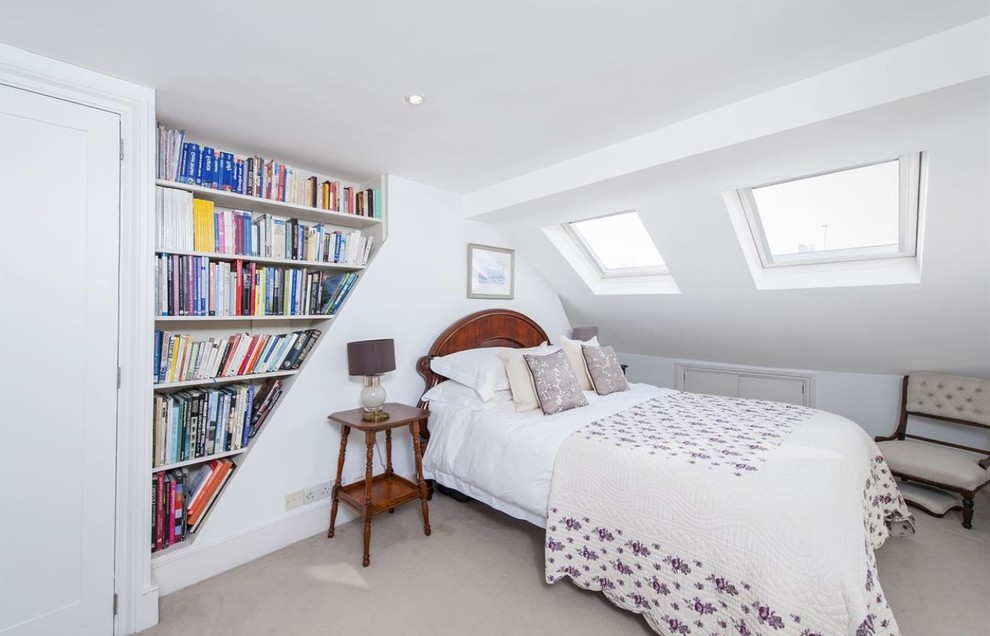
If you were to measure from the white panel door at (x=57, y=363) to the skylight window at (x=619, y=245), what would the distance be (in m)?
2.93

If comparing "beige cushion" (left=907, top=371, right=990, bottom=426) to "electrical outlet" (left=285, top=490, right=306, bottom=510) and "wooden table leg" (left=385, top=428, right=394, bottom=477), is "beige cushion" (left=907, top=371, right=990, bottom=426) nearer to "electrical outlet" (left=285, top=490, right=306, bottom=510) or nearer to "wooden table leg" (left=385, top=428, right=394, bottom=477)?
"wooden table leg" (left=385, top=428, right=394, bottom=477)

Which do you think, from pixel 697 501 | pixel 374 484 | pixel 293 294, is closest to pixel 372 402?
pixel 374 484

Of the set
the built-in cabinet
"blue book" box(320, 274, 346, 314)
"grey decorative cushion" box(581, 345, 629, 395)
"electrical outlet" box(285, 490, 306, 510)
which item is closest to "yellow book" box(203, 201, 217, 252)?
"blue book" box(320, 274, 346, 314)

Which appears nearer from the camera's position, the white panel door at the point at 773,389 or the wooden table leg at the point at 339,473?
the wooden table leg at the point at 339,473

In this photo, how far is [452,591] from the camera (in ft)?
6.69

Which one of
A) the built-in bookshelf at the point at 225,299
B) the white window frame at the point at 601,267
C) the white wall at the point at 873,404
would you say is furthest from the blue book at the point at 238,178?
the white wall at the point at 873,404

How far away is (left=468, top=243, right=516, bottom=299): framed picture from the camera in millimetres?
3471

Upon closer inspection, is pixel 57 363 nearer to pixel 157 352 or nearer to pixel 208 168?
pixel 157 352

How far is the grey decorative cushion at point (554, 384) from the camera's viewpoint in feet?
8.41

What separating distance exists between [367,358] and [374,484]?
0.81 metres

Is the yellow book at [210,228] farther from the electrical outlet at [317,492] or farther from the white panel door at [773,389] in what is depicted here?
the white panel door at [773,389]

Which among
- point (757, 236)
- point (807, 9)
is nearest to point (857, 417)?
point (757, 236)

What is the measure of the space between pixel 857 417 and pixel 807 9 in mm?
3229

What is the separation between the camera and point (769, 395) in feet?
12.2
